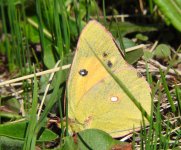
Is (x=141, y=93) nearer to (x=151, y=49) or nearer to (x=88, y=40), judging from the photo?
(x=88, y=40)

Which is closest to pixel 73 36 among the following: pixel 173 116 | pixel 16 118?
pixel 16 118

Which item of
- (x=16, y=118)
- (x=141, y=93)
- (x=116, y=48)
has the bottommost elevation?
(x=16, y=118)

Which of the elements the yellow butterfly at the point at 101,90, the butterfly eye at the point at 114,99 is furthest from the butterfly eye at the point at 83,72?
the butterfly eye at the point at 114,99

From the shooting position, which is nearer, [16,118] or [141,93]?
[141,93]

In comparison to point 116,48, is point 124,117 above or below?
→ below

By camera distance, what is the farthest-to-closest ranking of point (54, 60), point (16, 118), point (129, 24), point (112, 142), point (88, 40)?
point (129, 24) → point (54, 60) → point (16, 118) → point (88, 40) → point (112, 142)

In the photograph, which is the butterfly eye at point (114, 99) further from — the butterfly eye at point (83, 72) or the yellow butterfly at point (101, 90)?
the butterfly eye at point (83, 72)

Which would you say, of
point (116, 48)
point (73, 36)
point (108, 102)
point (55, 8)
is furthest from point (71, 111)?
point (73, 36)

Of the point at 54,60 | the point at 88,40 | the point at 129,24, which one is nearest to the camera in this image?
the point at 88,40
